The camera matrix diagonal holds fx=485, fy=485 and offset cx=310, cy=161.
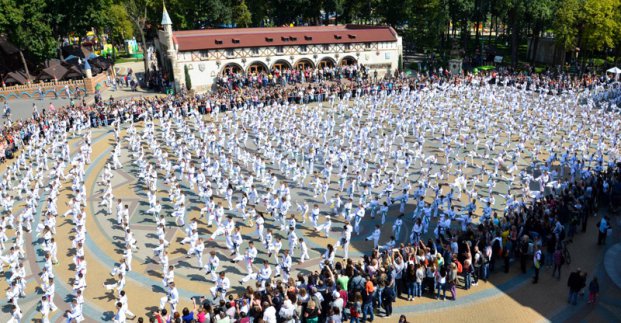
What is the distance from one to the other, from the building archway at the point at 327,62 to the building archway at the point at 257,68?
689 centimetres

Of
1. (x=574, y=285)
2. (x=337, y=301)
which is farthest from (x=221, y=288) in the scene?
(x=574, y=285)

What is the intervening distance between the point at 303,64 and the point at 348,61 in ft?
19.1

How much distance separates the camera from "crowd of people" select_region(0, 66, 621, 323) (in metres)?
16.0

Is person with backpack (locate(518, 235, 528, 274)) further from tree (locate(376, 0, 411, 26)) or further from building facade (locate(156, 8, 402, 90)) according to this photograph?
tree (locate(376, 0, 411, 26))

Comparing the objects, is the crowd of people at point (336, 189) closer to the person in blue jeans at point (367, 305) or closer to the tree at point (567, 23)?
the person in blue jeans at point (367, 305)

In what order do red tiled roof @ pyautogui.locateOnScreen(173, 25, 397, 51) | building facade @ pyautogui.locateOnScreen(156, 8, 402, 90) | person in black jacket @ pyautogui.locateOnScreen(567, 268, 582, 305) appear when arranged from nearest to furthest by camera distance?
person in black jacket @ pyautogui.locateOnScreen(567, 268, 582, 305)
building facade @ pyautogui.locateOnScreen(156, 8, 402, 90)
red tiled roof @ pyautogui.locateOnScreen(173, 25, 397, 51)

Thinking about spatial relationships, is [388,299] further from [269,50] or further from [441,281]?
[269,50]

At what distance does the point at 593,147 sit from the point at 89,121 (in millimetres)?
35852

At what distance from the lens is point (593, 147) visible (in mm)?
31062

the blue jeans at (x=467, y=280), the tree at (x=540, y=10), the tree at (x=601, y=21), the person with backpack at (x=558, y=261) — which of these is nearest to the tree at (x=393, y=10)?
the tree at (x=540, y=10)

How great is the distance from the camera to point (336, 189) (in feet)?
86.2

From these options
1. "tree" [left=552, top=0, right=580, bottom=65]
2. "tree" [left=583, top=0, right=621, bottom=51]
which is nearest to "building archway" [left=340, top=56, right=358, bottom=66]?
"tree" [left=552, top=0, right=580, bottom=65]

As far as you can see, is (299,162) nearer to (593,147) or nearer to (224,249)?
(224,249)

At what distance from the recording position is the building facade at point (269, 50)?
50125 mm
